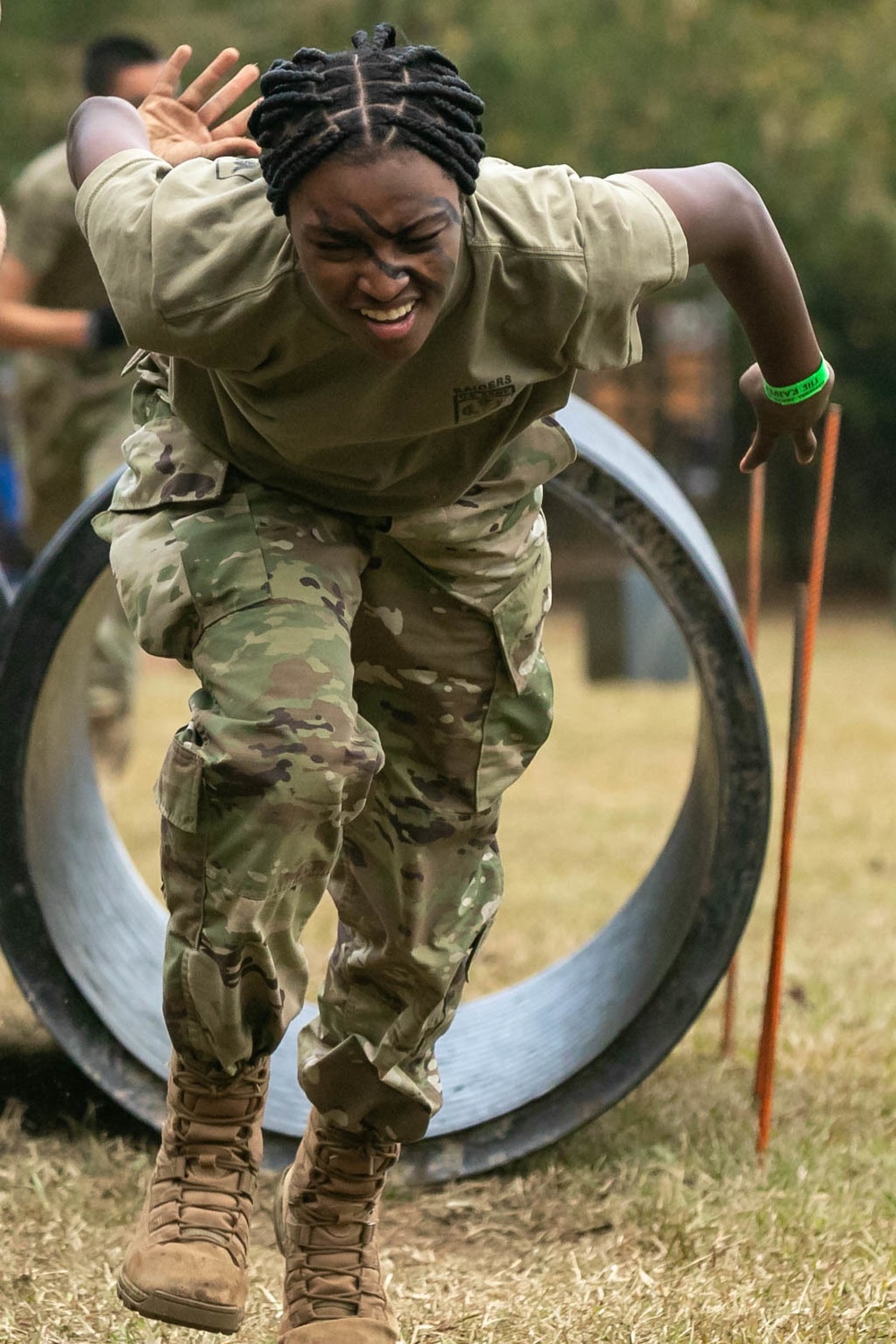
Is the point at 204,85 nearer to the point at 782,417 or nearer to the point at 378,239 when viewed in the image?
the point at 378,239

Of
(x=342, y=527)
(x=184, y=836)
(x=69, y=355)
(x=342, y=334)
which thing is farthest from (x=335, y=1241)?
(x=69, y=355)

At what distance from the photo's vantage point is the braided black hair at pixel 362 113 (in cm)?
198

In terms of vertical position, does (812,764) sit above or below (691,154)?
below

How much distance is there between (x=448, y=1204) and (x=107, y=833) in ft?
4.49

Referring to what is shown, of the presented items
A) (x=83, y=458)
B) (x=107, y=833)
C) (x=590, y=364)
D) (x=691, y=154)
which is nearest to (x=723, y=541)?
(x=691, y=154)

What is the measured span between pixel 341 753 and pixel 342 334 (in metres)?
0.50

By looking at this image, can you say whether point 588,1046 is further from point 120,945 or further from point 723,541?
point 723,541

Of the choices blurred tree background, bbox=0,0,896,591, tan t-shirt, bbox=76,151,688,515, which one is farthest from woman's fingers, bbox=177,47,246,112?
blurred tree background, bbox=0,0,896,591

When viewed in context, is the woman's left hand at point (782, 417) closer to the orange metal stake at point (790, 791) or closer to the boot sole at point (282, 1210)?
the orange metal stake at point (790, 791)

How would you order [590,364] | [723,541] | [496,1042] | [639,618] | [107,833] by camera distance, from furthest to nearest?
1. [723,541]
2. [639,618]
3. [107,833]
4. [496,1042]
5. [590,364]

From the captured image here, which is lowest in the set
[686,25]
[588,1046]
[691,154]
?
[588,1046]

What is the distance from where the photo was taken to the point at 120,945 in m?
3.88

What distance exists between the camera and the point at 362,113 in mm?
1987

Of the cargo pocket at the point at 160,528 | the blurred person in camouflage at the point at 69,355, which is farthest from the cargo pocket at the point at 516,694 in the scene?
the blurred person in camouflage at the point at 69,355
